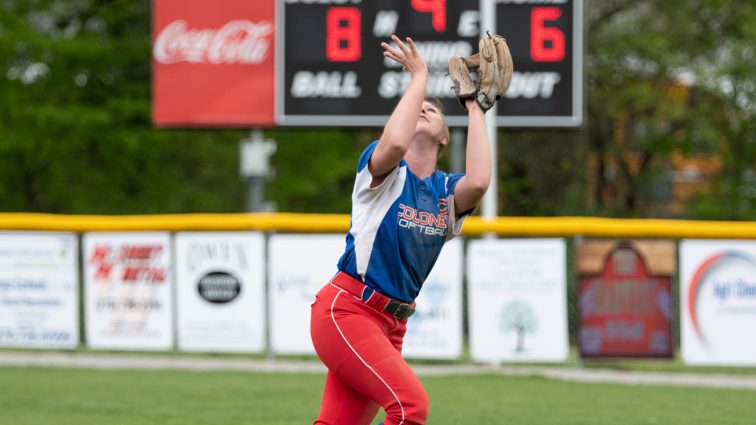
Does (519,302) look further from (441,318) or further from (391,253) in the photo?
(391,253)

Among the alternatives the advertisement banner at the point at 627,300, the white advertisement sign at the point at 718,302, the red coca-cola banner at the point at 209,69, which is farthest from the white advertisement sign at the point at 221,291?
the white advertisement sign at the point at 718,302

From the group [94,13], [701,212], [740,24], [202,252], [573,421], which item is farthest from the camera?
[94,13]

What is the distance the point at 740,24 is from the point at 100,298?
64.7 feet

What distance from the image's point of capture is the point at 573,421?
8305 mm

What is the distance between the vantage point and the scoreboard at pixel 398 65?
1302 cm

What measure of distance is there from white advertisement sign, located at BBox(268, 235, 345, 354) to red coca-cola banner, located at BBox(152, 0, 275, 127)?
3.41 metres

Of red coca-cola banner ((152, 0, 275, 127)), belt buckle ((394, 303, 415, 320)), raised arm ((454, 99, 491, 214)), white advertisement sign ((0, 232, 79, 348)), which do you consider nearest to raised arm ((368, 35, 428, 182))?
raised arm ((454, 99, 491, 214))

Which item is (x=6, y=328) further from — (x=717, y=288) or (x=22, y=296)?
(x=717, y=288)

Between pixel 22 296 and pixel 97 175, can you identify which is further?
pixel 97 175

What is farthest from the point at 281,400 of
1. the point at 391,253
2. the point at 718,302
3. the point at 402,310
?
the point at 391,253

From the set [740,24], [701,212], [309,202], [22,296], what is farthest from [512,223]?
[309,202]

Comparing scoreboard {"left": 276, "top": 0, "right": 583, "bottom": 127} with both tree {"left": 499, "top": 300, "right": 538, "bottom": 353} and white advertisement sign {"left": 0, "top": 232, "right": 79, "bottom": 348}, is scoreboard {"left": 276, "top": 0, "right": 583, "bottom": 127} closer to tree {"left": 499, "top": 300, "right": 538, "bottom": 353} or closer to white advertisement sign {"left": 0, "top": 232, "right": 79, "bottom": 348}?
tree {"left": 499, "top": 300, "right": 538, "bottom": 353}

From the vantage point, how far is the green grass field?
27.3 feet

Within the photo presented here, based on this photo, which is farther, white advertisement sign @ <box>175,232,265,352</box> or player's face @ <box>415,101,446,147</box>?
white advertisement sign @ <box>175,232,265,352</box>
